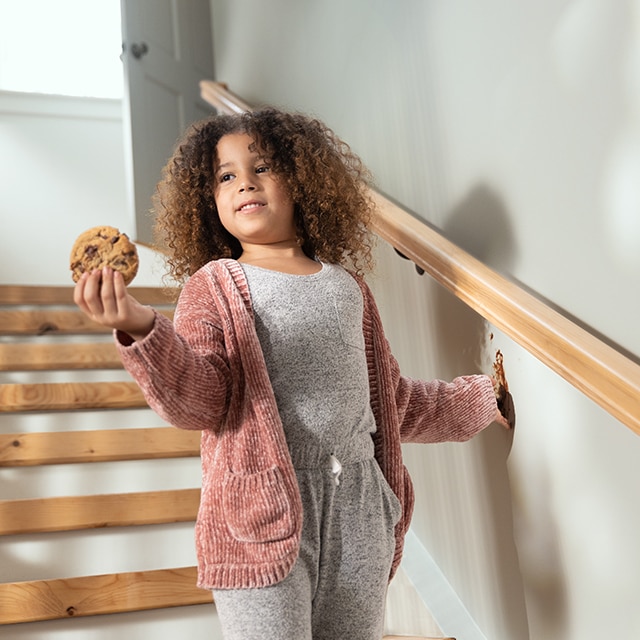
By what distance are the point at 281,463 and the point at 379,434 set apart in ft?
0.79

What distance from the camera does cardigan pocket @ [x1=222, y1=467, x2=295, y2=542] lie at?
1003 millimetres

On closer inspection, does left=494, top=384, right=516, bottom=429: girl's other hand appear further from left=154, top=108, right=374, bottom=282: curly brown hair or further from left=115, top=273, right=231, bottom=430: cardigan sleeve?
left=115, top=273, right=231, bottom=430: cardigan sleeve

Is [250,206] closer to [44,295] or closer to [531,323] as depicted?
[531,323]

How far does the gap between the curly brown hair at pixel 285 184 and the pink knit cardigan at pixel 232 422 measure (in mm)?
202

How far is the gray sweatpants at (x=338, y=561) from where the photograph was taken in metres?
1.05

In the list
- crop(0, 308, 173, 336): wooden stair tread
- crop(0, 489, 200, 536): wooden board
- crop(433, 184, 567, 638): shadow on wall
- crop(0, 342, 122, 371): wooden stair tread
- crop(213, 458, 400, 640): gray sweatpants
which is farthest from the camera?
crop(0, 308, 173, 336): wooden stair tread

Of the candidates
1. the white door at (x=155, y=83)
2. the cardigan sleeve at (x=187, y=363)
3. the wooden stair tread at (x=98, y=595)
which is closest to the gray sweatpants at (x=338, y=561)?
the cardigan sleeve at (x=187, y=363)

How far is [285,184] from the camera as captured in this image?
1.33 m

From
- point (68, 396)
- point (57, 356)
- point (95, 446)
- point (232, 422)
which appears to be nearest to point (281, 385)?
point (232, 422)

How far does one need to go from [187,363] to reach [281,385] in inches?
6.7

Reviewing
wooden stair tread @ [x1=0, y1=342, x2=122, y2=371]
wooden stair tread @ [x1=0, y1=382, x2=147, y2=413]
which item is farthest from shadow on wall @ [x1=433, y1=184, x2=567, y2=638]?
wooden stair tread @ [x1=0, y1=342, x2=122, y2=371]

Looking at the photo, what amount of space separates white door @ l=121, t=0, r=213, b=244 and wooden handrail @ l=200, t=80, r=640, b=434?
192cm

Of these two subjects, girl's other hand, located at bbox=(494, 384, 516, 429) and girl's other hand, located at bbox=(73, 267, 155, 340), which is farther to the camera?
girl's other hand, located at bbox=(494, 384, 516, 429)

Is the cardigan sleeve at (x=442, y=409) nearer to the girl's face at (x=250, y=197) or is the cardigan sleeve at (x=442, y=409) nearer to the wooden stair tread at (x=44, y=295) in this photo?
the girl's face at (x=250, y=197)
